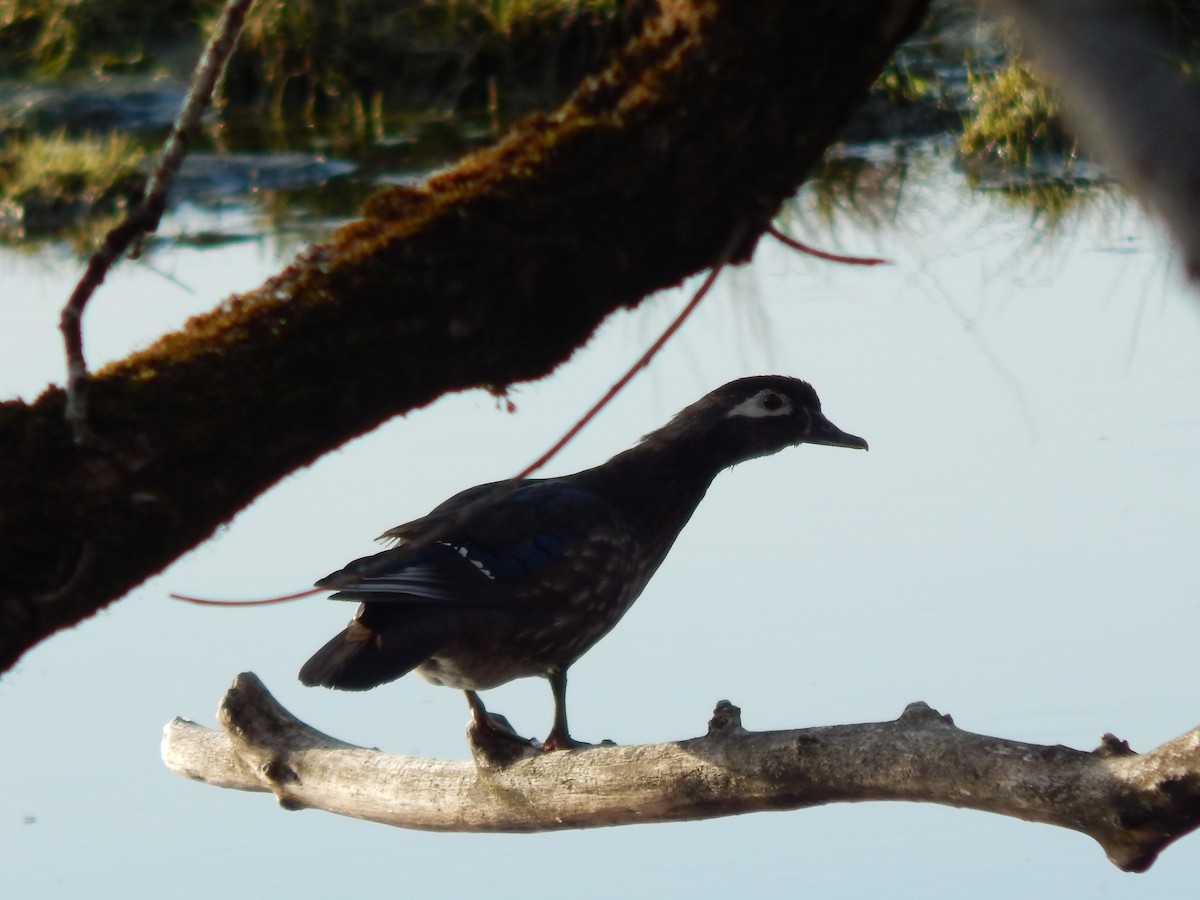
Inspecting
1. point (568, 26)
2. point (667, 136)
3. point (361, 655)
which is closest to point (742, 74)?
point (667, 136)

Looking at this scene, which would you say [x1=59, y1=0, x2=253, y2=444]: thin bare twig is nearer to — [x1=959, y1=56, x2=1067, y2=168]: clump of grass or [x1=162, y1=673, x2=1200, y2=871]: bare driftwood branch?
[x1=162, y1=673, x2=1200, y2=871]: bare driftwood branch

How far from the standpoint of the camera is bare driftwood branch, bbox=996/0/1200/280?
64 cm

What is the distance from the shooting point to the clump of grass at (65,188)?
30.4ft

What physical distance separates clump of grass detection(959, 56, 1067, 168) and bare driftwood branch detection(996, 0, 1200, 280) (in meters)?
8.62

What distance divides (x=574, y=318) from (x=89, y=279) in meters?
0.59

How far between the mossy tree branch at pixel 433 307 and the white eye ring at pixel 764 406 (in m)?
1.72

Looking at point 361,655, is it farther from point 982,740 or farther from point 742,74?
point 742,74

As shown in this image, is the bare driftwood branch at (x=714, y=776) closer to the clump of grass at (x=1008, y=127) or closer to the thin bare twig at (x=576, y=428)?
the thin bare twig at (x=576, y=428)

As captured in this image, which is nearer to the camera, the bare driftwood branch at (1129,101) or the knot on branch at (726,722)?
the bare driftwood branch at (1129,101)

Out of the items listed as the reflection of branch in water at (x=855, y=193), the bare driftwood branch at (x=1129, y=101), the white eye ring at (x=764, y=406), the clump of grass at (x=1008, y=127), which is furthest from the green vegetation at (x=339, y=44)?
the bare driftwood branch at (x=1129, y=101)

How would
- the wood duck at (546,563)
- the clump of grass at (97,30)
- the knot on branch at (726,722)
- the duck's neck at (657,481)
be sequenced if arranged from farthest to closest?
the clump of grass at (97,30) → the duck's neck at (657,481) → the wood duck at (546,563) → the knot on branch at (726,722)

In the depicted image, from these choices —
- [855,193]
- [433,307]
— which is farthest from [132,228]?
[855,193]

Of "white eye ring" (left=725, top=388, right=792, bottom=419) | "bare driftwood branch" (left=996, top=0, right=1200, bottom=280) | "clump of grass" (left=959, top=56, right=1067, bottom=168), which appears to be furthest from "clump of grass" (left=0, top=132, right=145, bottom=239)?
"bare driftwood branch" (left=996, top=0, right=1200, bottom=280)

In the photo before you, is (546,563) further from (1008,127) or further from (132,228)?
(1008,127)
